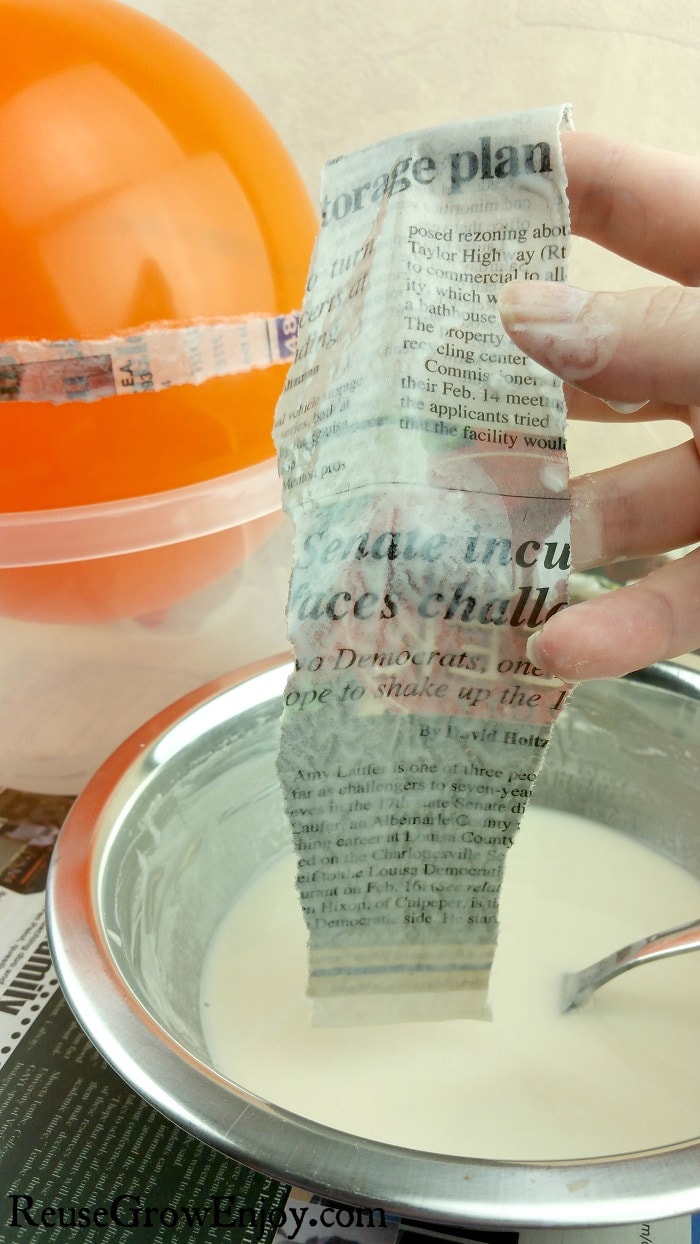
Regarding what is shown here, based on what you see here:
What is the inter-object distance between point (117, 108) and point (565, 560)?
0.33 meters

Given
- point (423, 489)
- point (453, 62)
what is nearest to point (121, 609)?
point (423, 489)

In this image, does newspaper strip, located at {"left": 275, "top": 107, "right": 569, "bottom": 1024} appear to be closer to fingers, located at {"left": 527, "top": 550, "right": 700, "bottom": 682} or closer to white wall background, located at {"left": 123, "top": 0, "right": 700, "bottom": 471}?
fingers, located at {"left": 527, "top": 550, "right": 700, "bottom": 682}

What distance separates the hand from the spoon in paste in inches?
5.5

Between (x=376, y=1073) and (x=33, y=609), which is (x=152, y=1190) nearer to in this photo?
(x=376, y=1073)

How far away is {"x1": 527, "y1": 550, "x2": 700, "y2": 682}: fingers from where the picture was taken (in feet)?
1.00

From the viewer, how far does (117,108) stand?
0.44 meters

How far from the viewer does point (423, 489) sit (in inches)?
12.0

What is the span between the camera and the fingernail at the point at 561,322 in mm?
264

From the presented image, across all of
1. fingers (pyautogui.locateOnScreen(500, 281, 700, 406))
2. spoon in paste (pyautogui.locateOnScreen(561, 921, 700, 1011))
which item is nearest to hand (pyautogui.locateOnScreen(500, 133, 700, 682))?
fingers (pyautogui.locateOnScreen(500, 281, 700, 406))

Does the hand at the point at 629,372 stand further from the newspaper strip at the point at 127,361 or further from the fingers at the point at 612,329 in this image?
the newspaper strip at the point at 127,361

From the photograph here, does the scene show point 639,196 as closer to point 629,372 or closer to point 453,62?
point 629,372

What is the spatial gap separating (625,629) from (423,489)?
0.09m

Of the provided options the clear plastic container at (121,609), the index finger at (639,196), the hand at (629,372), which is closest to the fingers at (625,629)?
the hand at (629,372)

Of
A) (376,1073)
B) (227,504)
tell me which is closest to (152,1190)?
(376,1073)
